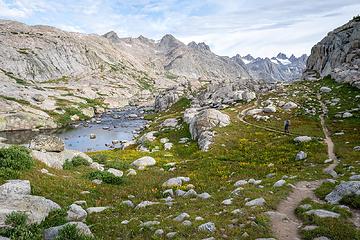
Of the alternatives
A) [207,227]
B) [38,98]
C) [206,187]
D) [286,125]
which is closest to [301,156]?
[206,187]

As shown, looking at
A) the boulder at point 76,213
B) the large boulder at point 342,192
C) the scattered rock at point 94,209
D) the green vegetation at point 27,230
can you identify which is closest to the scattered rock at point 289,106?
the large boulder at point 342,192

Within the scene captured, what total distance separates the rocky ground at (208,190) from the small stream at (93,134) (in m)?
44.2

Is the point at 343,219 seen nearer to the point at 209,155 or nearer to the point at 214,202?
the point at 214,202

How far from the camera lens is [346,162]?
29344 millimetres

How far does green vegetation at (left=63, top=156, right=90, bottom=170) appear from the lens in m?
29.8

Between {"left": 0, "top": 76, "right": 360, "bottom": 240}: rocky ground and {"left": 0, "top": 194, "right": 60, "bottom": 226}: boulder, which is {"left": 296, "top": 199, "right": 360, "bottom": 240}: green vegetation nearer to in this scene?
{"left": 0, "top": 76, "right": 360, "bottom": 240}: rocky ground

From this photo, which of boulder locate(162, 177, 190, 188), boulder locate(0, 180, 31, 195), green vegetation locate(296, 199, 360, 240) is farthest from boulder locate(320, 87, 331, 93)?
boulder locate(0, 180, 31, 195)

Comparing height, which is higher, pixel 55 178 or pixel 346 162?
pixel 55 178

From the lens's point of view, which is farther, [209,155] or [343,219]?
[209,155]

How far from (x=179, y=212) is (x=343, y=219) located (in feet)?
27.8

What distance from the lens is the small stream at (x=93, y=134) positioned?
287ft

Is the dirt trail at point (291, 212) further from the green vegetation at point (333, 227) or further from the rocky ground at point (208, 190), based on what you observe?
the green vegetation at point (333, 227)

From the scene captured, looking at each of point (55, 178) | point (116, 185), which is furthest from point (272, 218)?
point (55, 178)

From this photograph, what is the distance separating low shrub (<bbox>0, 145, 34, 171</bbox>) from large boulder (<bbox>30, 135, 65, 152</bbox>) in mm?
8864
